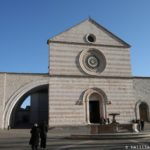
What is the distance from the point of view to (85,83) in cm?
2836

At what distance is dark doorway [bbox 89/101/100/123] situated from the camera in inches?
1126

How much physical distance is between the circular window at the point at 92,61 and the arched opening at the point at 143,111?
20.6 feet

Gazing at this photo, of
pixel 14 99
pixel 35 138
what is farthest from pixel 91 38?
pixel 35 138

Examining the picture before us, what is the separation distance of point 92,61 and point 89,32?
3.23m

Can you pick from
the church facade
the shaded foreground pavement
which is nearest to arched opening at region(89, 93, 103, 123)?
the church facade

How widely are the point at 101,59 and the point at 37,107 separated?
12128mm

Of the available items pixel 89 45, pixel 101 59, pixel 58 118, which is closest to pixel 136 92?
pixel 101 59

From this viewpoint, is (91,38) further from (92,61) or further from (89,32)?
(92,61)

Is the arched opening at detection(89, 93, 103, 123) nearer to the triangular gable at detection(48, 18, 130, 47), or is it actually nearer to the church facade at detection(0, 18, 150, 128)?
the church facade at detection(0, 18, 150, 128)

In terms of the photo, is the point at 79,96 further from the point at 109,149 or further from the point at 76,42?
the point at 109,149

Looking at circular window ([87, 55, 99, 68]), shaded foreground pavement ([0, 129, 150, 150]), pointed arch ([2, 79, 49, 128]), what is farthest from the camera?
circular window ([87, 55, 99, 68])

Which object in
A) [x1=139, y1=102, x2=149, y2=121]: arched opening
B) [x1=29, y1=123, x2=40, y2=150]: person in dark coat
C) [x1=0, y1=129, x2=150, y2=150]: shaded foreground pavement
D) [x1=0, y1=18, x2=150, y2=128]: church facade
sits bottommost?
[x1=0, y1=129, x2=150, y2=150]: shaded foreground pavement

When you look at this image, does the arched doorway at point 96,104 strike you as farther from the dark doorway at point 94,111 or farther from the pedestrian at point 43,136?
the pedestrian at point 43,136

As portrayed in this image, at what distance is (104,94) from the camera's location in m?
28.7
